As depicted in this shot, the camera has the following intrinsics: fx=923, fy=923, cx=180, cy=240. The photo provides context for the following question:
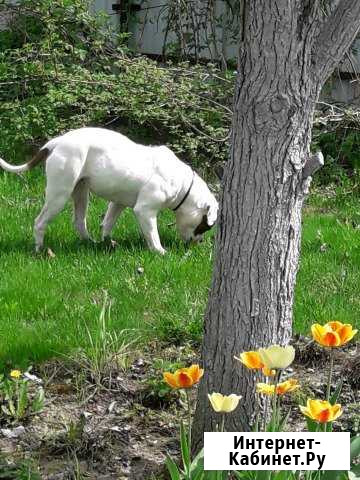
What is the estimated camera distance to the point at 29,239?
7.95 metres

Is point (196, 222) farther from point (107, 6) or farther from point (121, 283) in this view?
point (107, 6)

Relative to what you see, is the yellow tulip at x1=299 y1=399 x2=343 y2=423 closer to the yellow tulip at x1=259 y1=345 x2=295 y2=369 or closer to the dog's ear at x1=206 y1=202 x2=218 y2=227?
the yellow tulip at x1=259 y1=345 x2=295 y2=369

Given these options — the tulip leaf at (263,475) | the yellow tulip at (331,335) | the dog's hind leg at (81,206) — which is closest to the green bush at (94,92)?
the dog's hind leg at (81,206)

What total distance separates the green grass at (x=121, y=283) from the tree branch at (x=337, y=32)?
2200 millimetres

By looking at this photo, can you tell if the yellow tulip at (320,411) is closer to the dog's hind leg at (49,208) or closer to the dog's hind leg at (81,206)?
the dog's hind leg at (49,208)

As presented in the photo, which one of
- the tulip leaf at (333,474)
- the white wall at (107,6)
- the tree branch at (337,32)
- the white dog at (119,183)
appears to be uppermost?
the tree branch at (337,32)

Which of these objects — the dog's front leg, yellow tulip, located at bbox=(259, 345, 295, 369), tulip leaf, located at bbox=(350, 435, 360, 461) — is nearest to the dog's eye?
the dog's front leg

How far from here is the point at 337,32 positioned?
12.4ft

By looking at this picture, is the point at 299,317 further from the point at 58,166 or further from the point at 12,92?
the point at 12,92

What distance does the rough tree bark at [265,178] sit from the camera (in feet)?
12.2

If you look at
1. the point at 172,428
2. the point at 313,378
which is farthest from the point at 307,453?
the point at 313,378

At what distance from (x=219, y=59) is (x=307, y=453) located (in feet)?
33.6

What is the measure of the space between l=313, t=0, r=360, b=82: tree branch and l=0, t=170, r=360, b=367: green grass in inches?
86.6

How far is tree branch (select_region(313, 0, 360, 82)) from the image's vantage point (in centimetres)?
376
